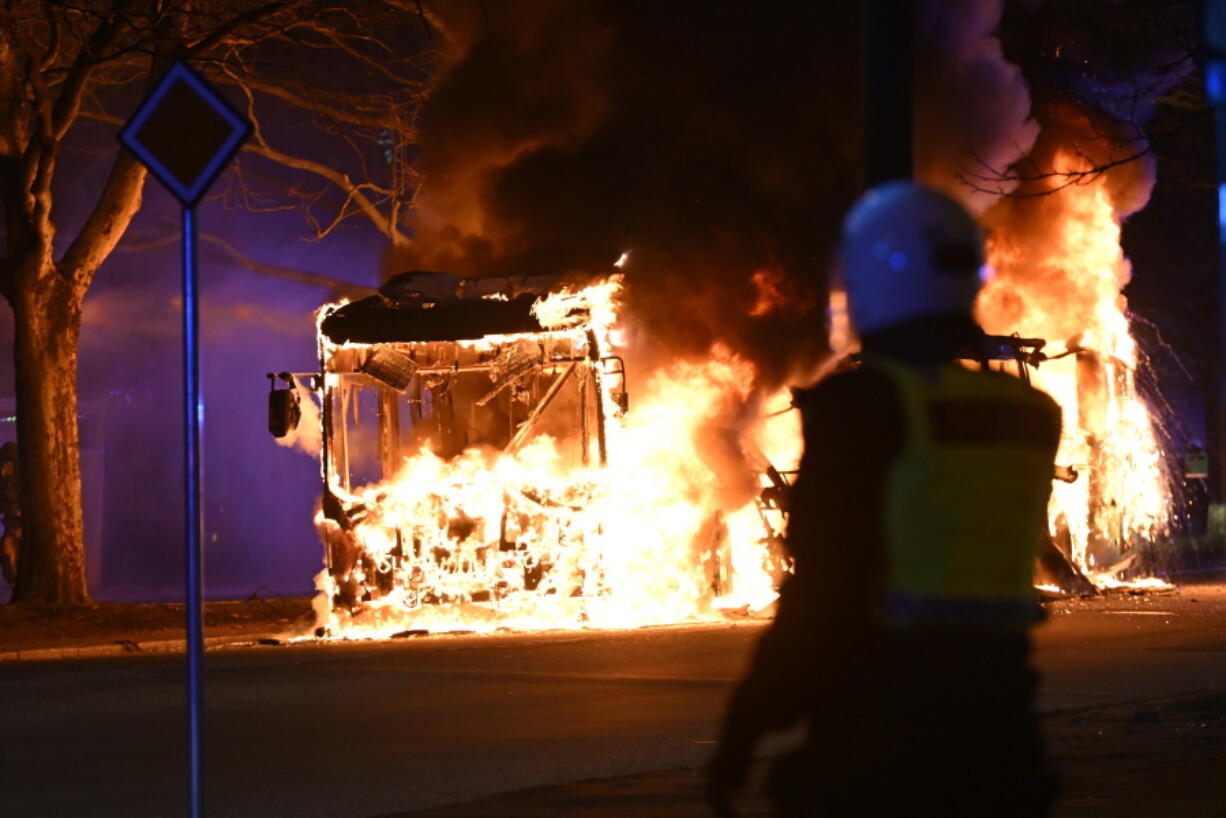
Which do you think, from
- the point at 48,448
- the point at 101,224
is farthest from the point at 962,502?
the point at 101,224

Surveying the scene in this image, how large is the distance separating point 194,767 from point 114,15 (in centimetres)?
1404

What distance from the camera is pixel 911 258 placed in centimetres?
325

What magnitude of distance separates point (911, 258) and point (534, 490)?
15.7m

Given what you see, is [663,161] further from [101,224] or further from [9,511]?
[9,511]

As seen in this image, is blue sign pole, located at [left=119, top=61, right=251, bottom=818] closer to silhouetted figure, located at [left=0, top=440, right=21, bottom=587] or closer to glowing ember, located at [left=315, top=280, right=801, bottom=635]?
glowing ember, located at [left=315, top=280, right=801, bottom=635]

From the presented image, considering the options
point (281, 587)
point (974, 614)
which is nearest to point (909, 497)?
point (974, 614)

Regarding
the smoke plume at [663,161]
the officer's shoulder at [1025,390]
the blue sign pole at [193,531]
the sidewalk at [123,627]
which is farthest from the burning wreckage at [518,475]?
the officer's shoulder at [1025,390]

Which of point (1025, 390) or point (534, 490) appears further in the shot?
point (534, 490)

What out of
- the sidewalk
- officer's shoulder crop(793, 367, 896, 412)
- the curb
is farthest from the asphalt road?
officer's shoulder crop(793, 367, 896, 412)

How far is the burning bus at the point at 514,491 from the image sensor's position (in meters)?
18.9

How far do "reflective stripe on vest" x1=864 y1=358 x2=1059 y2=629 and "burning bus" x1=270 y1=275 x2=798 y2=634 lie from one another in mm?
14877

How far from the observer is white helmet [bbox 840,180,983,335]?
325 cm

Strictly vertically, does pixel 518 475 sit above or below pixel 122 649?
above

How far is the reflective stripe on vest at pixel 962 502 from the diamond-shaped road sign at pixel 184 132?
4503mm
